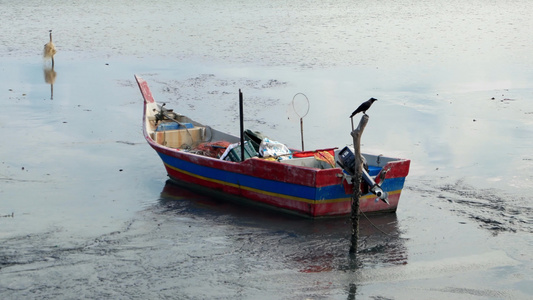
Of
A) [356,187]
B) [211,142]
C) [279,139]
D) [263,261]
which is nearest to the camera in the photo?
[356,187]

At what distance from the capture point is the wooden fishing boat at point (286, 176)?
1111 cm

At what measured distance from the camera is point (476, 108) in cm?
1853

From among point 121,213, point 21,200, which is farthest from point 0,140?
point 121,213

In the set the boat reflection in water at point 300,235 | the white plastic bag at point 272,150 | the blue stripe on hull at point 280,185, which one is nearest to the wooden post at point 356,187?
the boat reflection in water at point 300,235

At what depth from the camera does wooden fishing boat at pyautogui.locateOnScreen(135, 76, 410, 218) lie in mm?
11109

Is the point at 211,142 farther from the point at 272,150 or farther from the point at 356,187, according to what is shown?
the point at 356,187

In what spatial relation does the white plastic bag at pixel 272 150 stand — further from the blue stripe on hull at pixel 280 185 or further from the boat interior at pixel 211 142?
the blue stripe on hull at pixel 280 185

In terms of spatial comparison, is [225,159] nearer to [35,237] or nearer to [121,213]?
[121,213]

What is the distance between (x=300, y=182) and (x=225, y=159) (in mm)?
2023

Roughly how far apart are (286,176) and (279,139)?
4.74 meters

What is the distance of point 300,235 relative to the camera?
1091cm

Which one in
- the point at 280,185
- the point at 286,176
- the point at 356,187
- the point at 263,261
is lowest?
the point at 263,261

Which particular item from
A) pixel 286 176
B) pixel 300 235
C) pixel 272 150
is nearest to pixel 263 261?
pixel 300 235

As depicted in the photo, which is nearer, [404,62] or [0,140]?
[0,140]
